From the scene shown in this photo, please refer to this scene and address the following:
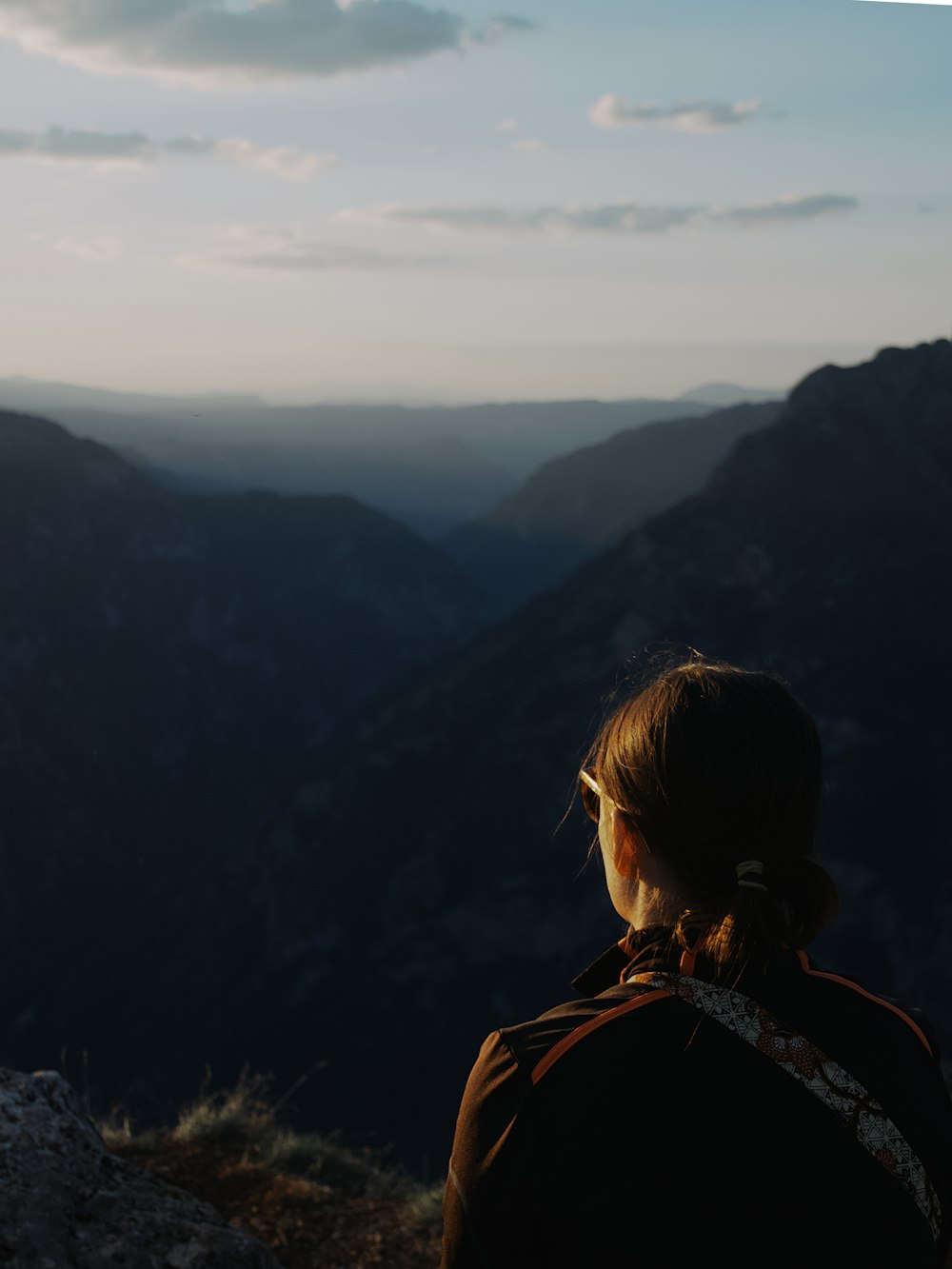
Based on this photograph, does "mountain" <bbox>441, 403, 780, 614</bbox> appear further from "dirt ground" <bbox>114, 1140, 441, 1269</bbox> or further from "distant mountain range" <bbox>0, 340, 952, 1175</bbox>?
"dirt ground" <bbox>114, 1140, 441, 1269</bbox>

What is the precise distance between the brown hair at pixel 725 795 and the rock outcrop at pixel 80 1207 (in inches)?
127

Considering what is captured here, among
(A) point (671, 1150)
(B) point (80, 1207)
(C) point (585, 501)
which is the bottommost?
(B) point (80, 1207)

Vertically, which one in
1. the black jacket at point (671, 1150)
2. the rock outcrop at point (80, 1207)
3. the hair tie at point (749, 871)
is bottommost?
the rock outcrop at point (80, 1207)

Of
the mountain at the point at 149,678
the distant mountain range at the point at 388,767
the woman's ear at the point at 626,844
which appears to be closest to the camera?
the woman's ear at the point at 626,844

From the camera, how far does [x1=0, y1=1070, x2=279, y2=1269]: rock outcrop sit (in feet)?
12.3

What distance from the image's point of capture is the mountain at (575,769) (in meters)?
44.5

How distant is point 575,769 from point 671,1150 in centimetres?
4080

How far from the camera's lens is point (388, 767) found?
62.2 meters

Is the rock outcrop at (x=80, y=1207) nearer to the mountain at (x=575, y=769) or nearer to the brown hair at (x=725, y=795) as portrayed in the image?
the brown hair at (x=725, y=795)

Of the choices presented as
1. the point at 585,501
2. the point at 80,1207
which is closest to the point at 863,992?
the point at 80,1207

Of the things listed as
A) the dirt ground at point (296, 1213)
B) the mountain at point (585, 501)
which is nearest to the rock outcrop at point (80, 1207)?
the dirt ground at point (296, 1213)

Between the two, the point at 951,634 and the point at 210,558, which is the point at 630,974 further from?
the point at 210,558

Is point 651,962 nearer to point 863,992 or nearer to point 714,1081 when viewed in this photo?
point 714,1081

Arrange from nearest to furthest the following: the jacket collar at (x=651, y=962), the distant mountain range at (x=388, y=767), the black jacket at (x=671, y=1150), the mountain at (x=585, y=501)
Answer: the black jacket at (x=671, y=1150)
the jacket collar at (x=651, y=962)
the distant mountain range at (x=388, y=767)
the mountain at (x=585, y=501)
